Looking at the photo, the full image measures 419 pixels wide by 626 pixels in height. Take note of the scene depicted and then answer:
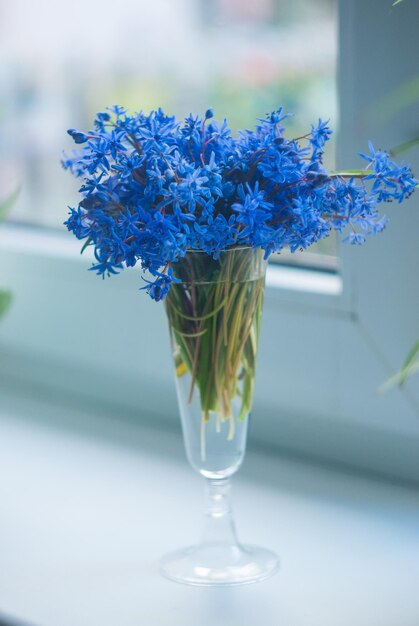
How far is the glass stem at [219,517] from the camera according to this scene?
0.87 m

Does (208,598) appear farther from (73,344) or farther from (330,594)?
(73,344)

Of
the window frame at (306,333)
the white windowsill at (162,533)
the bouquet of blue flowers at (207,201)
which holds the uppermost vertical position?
the bouquet of blue flowers at (207,201)

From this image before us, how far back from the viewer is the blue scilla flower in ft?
2.30

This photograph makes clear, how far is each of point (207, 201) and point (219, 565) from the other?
0.32m

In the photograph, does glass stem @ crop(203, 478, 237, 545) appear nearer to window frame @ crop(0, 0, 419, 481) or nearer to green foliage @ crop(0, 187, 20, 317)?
window frame @ crop(0, 0, 419, 481)

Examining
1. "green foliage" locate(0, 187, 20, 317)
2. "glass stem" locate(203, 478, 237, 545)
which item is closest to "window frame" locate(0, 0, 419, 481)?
"green foliage" locate(0, 187, 20, 317)

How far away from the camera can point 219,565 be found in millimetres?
860

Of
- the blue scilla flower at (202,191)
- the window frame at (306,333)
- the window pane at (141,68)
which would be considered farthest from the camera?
the window pane at (141,68)

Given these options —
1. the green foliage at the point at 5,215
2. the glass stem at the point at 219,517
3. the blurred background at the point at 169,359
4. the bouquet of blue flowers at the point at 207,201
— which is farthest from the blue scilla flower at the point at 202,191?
the green foliage at the point at 5,215

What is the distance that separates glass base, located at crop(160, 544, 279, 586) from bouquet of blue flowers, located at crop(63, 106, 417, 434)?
0.64ft

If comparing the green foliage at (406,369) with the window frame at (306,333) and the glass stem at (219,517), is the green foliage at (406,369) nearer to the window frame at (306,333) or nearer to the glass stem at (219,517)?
the window frame at (306,333)

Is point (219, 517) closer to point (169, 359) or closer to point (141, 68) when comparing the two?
point (169, 359)

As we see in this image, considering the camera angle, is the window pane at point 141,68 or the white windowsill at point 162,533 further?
the window pane at point 141,68

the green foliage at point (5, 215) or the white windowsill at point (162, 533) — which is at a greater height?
the green foliage at point (5, 215)
